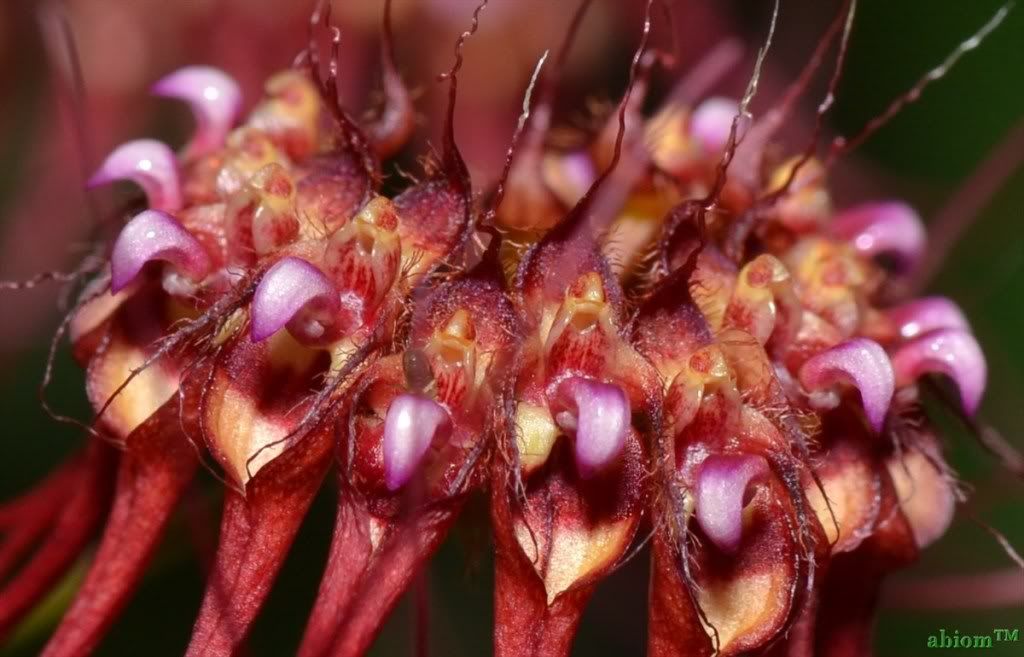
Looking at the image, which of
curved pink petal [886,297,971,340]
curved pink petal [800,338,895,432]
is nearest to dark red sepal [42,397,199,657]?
curved pink petal [800,338,895,432]

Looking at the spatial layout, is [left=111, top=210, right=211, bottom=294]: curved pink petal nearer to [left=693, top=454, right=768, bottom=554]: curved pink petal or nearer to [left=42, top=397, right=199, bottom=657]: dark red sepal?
[left=42, top=397, right=199, bottom=657]: dark red sepal

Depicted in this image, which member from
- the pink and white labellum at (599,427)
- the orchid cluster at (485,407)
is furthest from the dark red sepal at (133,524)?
the pink and white labellum at (599,427)

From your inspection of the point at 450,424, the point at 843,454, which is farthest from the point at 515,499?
the point at 843,454

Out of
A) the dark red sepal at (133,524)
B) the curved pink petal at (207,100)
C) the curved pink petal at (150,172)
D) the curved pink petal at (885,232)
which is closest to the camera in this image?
the dark red sepal at (133,524)

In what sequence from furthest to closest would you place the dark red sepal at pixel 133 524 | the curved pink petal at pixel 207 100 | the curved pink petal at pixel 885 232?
the curved pink petal at pixel 885 232 < the curved pink petal at pixel 207 100 < the dark red sepal at pixel 133 524

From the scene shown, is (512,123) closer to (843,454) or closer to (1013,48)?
(1013,48)

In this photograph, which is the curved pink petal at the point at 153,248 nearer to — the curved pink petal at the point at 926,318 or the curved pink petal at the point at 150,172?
the curved pink petal at the point at 150,172

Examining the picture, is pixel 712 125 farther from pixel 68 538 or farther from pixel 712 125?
pixel 68 538

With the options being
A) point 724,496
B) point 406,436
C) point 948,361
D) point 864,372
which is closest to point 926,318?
point 948,361
